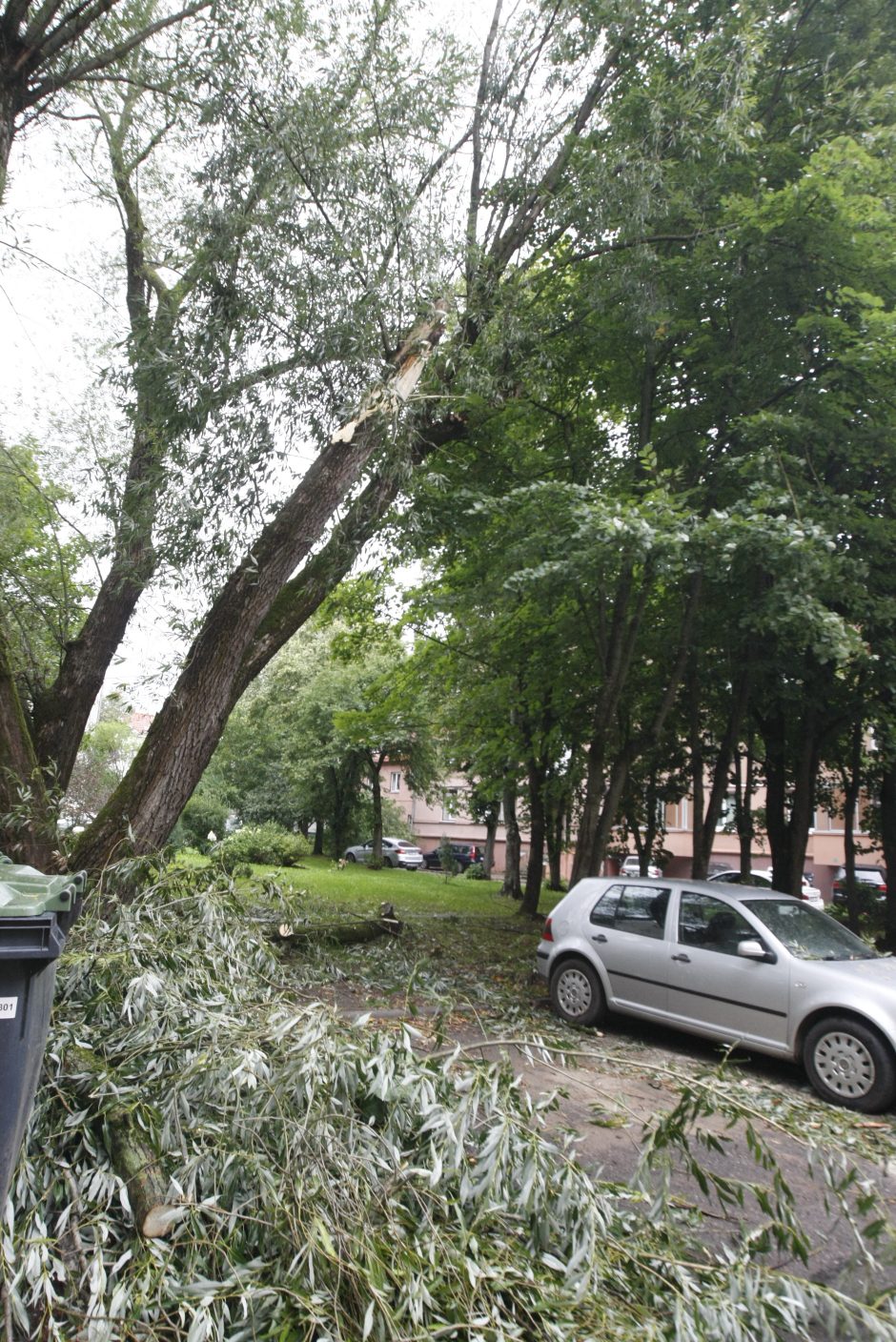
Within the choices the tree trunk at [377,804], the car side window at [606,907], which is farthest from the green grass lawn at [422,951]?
the tree trunk at [377,804]

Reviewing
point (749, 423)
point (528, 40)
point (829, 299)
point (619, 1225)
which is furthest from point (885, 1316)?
point (528, 40)

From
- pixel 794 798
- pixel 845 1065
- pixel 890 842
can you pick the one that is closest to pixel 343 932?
pixel 845 1065

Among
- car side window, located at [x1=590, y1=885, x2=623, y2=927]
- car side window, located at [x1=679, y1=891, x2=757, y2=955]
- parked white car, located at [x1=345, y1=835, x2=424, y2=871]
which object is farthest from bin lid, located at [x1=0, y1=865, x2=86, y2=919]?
parked white car, located at [x1=345, y1=835, x2=424, y2=871]

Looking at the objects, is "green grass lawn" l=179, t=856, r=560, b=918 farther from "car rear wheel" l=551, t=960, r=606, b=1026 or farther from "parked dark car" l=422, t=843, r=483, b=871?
"parked dark car" l=422, t=843, r=483, b=871

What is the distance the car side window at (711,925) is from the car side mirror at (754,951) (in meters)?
0.15

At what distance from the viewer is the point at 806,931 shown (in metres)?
7.62

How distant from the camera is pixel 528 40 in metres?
10.3

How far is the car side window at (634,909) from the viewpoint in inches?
325

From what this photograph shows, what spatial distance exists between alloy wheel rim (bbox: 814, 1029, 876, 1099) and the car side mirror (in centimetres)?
→ 72

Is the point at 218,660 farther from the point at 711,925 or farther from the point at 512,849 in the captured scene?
the point at 512,849

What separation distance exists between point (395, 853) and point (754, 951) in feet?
115

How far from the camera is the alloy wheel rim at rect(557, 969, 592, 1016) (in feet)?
28.0

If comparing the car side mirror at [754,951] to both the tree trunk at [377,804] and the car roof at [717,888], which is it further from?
the tree trunk at [377,804]

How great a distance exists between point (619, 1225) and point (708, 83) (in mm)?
10540
